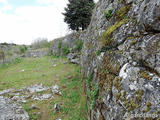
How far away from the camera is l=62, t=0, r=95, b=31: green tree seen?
1253cm

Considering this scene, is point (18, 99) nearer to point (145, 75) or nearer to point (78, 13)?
point (145, 75)

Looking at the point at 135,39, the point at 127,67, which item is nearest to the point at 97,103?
the point at 127,67

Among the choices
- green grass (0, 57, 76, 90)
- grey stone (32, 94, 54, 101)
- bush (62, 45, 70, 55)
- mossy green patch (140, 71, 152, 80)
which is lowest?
grey stone (32, 94, 54, 101)

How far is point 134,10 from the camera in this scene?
2.22 m

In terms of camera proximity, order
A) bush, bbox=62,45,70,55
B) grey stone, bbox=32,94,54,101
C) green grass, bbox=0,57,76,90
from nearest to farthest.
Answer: grey stone, bbox=32,94,54,101, green grass, bbox=0,57,76,90, bush, bbox=62,45,70,55

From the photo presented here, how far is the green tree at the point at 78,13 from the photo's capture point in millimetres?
12531

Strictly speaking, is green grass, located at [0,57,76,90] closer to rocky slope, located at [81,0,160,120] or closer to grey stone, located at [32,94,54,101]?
grey stone, located at [32,94,54,101]

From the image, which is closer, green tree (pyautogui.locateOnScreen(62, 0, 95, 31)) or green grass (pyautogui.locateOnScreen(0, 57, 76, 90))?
green grass (pyautogui.locateOnScreen(0, 57, 76, 90))

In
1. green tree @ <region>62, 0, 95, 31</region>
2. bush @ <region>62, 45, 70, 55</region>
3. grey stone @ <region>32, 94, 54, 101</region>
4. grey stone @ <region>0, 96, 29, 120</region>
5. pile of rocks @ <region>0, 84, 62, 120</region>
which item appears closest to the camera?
grey stone @ <region>0, 96, 29, 120</region>

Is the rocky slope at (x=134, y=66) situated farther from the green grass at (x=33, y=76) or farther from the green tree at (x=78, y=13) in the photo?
the green tree at (x=78, y=13)

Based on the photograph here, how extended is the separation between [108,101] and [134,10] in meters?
2.22

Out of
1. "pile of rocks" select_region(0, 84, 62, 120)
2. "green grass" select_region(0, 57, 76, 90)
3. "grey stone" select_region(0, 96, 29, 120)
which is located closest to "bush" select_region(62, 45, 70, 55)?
"green grass" select_region(0, 57, 76, 90)

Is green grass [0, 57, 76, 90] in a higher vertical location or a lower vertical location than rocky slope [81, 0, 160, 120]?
lower

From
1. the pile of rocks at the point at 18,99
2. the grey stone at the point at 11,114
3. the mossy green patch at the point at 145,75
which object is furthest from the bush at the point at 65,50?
the mossy green patch at the point at 145,75
